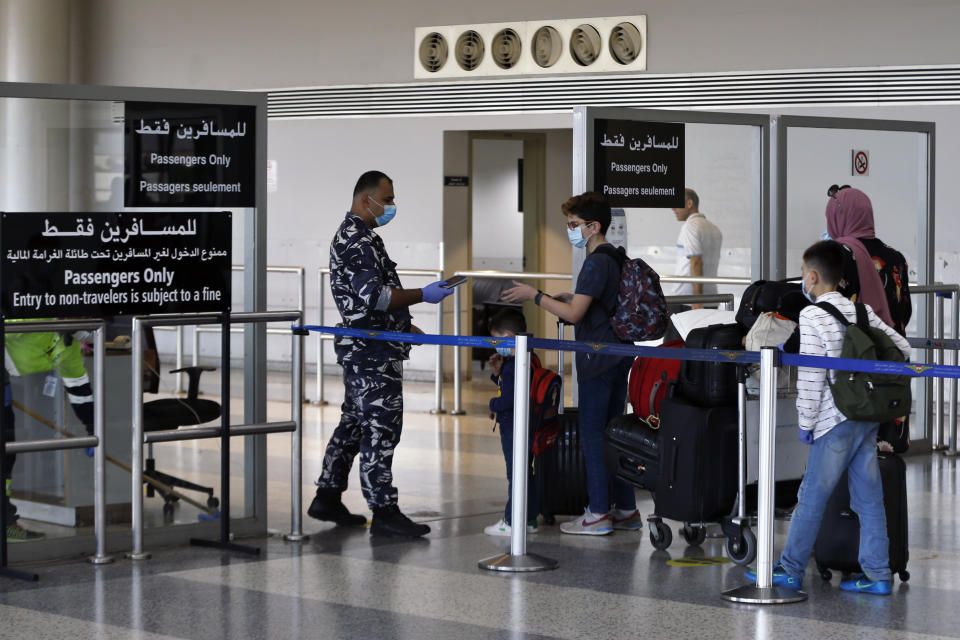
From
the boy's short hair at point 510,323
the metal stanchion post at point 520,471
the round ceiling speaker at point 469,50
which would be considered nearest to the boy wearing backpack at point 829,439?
the metal stanchion post at point 520,471

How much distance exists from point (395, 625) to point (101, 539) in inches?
64.5

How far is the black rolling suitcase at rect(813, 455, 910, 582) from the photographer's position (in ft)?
18.3

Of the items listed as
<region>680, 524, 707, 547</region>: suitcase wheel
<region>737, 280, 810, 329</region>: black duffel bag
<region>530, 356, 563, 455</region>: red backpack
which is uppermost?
<region>737, 280, 810, 329</region>: black duffel bag

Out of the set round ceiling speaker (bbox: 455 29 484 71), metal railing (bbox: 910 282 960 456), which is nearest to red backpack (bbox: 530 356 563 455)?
metal railing (bbox: 910 282 960 456)

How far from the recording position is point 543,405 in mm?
6617

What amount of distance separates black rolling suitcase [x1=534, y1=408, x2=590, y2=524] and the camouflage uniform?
75 centimetres

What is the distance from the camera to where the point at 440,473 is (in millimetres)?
8516

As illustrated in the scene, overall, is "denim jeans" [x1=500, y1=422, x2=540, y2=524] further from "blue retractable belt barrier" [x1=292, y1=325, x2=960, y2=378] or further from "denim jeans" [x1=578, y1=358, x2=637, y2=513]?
"blue retractable belt barrier" [x1=292, y1=325, x2=960, y2=378]

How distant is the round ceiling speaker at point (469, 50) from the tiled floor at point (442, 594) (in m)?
6.58

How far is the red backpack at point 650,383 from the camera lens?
6.23 m

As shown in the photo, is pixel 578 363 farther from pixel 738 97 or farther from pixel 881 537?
pixel 738 97

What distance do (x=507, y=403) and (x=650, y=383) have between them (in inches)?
27.4

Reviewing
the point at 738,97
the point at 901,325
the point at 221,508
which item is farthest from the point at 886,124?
the point at 221,508

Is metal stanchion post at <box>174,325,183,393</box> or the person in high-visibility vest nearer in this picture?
the person in high-visibility vest
